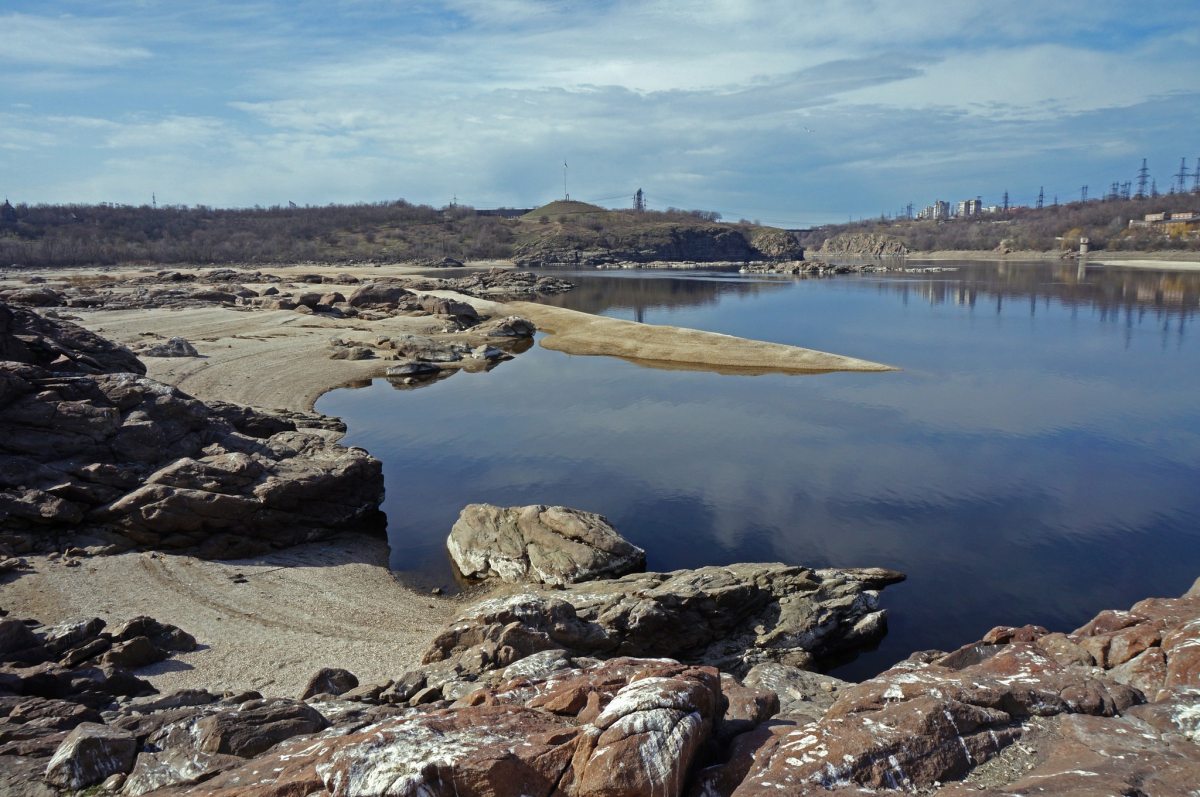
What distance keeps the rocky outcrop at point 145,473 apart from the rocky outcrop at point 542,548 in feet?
14.6

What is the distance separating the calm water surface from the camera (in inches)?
733

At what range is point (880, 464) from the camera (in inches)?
1052

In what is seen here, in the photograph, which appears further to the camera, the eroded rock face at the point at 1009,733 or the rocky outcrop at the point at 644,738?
the eroded rock face at the point at 1009,733

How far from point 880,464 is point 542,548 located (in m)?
15.1

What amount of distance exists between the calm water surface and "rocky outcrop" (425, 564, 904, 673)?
3.34 ft

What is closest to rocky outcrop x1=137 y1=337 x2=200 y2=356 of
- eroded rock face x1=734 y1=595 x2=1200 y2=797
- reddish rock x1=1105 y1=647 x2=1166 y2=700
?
eroded rock face x1=734 y1=595 x2=1200 y2=797

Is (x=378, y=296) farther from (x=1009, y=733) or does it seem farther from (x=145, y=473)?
(x=1009, y=733)

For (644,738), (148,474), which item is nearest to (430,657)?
(644,738)

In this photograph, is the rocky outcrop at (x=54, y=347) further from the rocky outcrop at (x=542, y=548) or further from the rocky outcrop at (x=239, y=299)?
the rocky outcrop at (x=239, y=299)

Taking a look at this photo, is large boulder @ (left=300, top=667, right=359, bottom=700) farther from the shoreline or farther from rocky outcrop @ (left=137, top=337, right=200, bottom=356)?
the shoreline

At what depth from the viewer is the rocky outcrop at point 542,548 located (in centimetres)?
1778

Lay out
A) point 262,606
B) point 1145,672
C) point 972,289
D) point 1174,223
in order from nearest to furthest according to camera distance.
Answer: point 1145,672 → point 262,606 → point 972,289 → point 1174,223

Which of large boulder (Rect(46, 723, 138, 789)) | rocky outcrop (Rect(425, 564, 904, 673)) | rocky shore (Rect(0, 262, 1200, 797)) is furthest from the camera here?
rocky outcrop (Rect(425, 564, 904, 673))

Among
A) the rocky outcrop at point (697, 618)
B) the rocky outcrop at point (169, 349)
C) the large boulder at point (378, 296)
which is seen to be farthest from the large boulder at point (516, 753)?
the large boulder at point (378, 296)
